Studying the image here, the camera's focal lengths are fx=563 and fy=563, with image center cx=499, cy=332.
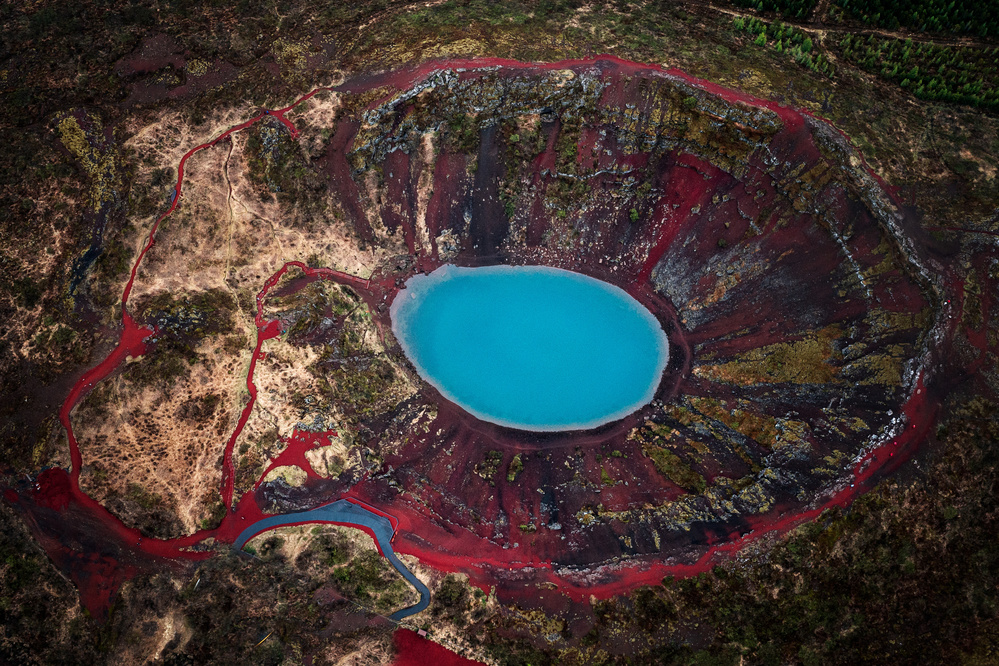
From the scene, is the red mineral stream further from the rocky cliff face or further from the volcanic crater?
the rocky cliff face

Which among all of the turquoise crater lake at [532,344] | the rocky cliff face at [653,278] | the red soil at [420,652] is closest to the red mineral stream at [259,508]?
the red soil at [420,652]

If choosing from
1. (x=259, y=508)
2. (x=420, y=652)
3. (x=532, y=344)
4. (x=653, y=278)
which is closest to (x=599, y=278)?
(x=653, y=278)

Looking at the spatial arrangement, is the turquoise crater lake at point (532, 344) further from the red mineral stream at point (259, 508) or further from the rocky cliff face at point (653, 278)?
the red mineral stream at point (259, 508)

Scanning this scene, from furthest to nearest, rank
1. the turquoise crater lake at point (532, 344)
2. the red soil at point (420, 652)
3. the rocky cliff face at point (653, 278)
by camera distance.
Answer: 1. the turquoise crater lake at point (532, 344)
2. the rocky cliff face at point (653, 278)
3. the red soil at point (420, 652)

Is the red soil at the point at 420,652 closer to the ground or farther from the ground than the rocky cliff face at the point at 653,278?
closer to the ground

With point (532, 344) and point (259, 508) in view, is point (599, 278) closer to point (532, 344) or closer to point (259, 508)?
point (532, 344)

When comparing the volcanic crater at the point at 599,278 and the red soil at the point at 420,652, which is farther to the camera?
the volcanic crater at the point at 599,278

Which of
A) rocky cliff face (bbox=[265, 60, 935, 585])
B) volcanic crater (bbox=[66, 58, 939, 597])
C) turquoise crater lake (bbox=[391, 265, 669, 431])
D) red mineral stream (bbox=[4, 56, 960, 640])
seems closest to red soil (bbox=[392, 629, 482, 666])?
red mineral stream (bbox=[4, 56, 960, 640])
